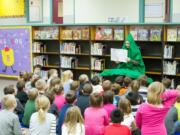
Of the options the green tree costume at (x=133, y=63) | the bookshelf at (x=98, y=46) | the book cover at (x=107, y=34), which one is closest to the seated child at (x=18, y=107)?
the green tree costume at (x=133, y=63)

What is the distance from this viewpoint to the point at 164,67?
8164mm

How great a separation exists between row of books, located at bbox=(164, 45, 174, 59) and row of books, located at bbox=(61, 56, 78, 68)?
9.25 feet

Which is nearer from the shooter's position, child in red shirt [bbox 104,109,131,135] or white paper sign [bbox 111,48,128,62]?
child in red shirt [bbox 104,109,131,135]

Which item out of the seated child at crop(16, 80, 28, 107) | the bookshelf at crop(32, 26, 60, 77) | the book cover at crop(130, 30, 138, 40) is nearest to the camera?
the seated child at crop(16, 80, 28, 107)

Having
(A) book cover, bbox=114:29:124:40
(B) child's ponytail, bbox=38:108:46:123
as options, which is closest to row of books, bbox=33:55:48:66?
(A) book cover, bbox=114:29:124:40

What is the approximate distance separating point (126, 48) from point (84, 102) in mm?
3790

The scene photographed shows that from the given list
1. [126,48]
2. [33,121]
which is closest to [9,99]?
[33,121]

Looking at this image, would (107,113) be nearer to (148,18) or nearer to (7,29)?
(148,18)

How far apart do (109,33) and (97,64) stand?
940 millimetres

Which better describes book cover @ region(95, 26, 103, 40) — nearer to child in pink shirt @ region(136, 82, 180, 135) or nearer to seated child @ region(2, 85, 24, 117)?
seated child @ region(2, 85, 24, 117)

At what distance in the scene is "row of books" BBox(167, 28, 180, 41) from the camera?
7.90 meters

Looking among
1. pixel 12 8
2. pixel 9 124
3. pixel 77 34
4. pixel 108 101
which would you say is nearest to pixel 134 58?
pixel 77 34

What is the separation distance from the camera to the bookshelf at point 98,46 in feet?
26.7

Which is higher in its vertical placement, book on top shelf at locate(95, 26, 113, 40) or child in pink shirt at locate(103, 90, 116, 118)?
book on top shelf at locate(95, 26, 113, 40)
